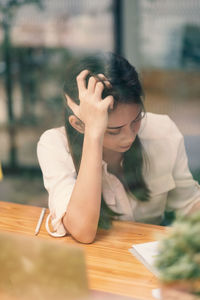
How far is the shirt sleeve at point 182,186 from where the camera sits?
1311mm

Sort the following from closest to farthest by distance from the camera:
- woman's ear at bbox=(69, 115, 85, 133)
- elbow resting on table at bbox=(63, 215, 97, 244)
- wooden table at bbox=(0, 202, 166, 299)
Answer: wooden table at bbox=(0, 202, 166, 299)
elbow resting on table at bbox=(63, 215, 97, 244)
woman's ear at bbox=(69, 115, 85, 133)

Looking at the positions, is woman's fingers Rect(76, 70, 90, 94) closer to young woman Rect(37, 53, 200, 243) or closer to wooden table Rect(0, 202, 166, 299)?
young woman Rect(37, 53, 200, 243)

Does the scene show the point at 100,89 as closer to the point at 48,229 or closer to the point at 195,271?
the point at 48,229

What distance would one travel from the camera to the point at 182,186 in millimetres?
1337

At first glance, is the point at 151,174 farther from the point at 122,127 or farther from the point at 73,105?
the point at 73,105

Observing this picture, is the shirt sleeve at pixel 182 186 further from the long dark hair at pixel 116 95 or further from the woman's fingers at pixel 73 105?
the woman's fingers at pixel 73 105

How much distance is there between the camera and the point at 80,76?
1.24 metres

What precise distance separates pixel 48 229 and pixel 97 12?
70 cm

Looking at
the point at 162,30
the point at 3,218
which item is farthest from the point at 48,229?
the point at 162,30

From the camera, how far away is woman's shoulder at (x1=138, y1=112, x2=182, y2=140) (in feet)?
4.20

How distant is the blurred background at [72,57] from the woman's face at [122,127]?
0.06 m

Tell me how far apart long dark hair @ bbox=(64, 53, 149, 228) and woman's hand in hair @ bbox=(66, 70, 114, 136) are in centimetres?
2

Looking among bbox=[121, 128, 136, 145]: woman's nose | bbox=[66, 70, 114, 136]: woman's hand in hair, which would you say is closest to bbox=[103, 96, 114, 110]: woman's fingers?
bbox=[66, 70, 114, 136]: woman's hand in hair

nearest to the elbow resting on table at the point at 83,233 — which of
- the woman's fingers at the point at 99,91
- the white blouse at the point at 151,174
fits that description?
the white blouse at the point at 151,174
